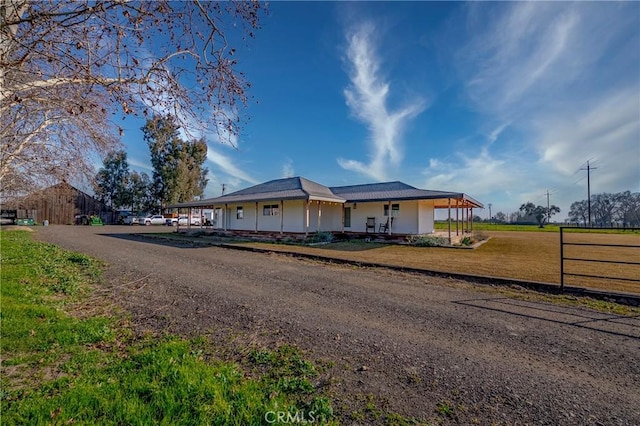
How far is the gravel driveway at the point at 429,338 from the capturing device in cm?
232

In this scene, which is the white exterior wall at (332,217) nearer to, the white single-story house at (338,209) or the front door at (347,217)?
the white single-story house at (338,209)

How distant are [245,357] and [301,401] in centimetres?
99

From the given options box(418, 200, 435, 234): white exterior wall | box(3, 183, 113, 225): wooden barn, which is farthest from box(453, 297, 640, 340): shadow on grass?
box(3, 183, 113, 225): wooden barn

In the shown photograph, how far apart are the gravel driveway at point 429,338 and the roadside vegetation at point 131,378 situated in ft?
1.14

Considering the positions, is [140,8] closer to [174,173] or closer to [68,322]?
[68,322]

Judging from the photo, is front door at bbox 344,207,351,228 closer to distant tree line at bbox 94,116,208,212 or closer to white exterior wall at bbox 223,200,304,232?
white exterior wall at bbox 223,200,304,232

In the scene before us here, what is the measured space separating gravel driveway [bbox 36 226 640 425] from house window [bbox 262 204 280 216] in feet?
40.8

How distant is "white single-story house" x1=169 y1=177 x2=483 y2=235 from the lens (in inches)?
666

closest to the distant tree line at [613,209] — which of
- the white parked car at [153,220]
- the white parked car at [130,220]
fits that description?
the white parked car at [153,220]

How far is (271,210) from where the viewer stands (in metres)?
19.5

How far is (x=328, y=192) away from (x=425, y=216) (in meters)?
7.01

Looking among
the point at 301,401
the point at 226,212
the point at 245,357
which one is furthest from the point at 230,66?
the point at 226,212

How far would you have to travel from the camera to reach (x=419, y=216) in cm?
1689

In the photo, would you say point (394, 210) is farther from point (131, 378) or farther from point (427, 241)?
point (131, 378)
